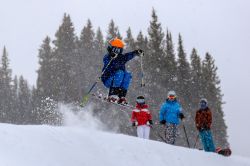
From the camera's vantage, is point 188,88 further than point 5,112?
No

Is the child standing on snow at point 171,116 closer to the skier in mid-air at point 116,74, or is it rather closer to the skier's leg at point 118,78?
the skier in mid-air at point 116,74

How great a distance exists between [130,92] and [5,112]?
18615 millimetres

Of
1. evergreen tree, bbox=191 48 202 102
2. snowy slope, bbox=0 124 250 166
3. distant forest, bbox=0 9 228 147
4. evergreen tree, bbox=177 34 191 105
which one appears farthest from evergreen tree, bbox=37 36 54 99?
snowy slope, bbox=0 124 250 166

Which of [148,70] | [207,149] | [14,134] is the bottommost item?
[207,149]

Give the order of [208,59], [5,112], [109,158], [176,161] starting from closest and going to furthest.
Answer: [109,158]
[176,161]
[208,59]
[5,112]

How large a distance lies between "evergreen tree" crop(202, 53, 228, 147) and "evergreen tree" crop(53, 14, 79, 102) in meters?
13.3

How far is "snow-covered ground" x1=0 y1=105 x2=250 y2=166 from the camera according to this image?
702 centimetres

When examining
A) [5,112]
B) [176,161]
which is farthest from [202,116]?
[5,112]

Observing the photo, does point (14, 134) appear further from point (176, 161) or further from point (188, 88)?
point (188, 88)

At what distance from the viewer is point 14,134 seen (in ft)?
24.7

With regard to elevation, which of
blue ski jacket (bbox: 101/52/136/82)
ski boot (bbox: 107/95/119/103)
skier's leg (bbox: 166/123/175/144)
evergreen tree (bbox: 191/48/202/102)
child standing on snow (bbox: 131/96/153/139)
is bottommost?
skier's leg (bbox: 166/123/175/144)

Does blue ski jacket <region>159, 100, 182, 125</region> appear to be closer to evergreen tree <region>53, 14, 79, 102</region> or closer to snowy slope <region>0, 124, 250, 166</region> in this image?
snowy slope <region>0, 124, 250, 166</region>

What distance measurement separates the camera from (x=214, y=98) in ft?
143

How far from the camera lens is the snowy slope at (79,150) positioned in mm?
7020
